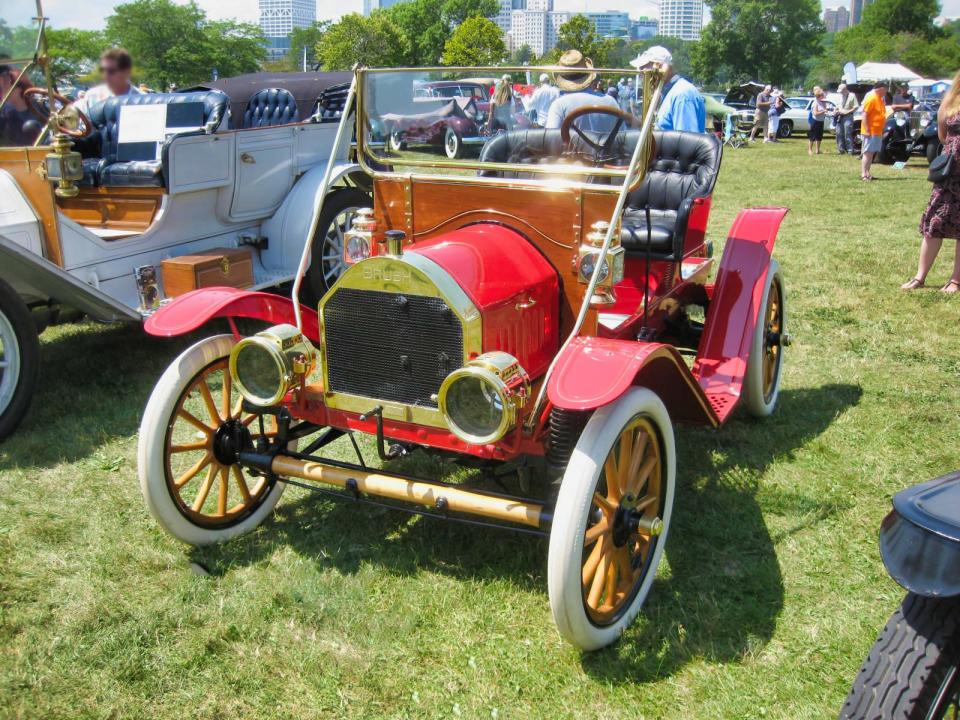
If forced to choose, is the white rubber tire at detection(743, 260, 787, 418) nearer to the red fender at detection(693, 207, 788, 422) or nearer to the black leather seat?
the red fender at detection(693, 207, 788, 422)

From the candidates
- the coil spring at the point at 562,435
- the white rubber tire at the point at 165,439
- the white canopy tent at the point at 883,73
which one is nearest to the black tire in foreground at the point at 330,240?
the white rubber tire at the point at 165,439

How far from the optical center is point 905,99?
68.8ft

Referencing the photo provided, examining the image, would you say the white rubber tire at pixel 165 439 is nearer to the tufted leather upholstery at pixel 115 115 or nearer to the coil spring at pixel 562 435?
the coil spring at pixel 562 435

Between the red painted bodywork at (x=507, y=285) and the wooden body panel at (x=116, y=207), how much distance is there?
2.98 m

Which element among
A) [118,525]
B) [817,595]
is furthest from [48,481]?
[817,595]

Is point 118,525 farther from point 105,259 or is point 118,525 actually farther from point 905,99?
point 905,99

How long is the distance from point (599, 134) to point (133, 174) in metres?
3.26

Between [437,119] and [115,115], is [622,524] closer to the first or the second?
[437,119]

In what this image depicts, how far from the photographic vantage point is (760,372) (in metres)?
4.04

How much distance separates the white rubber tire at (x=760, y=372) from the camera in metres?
3.93

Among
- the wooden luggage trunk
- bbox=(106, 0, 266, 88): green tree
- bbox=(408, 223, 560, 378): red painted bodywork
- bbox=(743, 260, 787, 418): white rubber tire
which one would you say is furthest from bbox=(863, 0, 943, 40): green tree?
bbox=(408, 223, 560, 378): red painted bodywork

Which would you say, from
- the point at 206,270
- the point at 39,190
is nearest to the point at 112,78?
the point at 39,190

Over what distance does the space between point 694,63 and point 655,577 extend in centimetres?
7375

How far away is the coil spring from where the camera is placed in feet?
8.49
